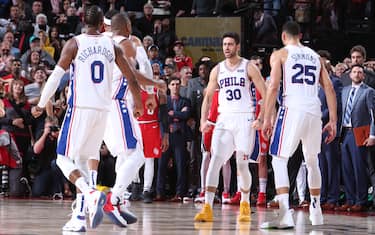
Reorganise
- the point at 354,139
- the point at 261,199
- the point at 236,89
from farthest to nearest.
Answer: the point at 261,199
the point at 354,139
the point at 236,89

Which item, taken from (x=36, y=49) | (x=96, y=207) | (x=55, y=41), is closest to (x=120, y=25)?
(x=96, y=207)

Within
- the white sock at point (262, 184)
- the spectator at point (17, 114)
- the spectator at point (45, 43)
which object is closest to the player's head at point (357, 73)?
the white sock at point (262, 184)

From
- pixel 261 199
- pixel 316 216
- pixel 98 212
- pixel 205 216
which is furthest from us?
pixel 261 199

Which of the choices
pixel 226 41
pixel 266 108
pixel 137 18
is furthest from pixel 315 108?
pixel 137 18

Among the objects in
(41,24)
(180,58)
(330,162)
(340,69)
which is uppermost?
(41,24)

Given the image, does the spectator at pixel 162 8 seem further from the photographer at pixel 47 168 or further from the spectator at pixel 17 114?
the photographer at pixel 47 168

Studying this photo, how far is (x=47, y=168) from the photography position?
15.7 m

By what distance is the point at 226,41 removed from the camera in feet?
37.4

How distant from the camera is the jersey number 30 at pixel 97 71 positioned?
918 centimetres

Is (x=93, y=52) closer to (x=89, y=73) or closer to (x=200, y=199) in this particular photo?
(x=89, y=73)

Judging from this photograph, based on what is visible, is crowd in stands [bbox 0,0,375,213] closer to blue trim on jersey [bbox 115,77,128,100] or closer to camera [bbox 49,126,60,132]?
camera [bbox 49,126,60,132]

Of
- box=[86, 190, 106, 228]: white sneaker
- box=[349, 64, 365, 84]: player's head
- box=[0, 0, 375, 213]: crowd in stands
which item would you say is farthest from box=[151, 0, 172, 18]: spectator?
box=[86, 190, 106, 228]: white sneaker

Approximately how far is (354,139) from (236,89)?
296cm

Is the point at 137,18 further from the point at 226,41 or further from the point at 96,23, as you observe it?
the point at 96,23
